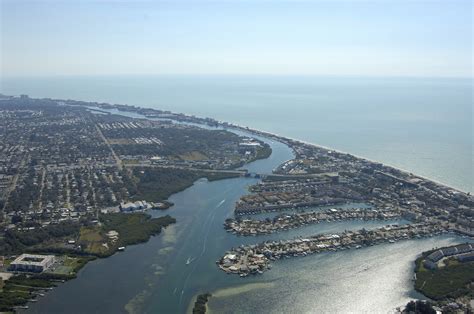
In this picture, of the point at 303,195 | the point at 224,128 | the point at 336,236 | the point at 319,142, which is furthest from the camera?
the point at 224,128

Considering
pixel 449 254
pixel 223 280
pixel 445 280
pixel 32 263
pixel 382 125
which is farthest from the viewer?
pixel 382 125

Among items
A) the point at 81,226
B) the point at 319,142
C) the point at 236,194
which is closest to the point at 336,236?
the point at 236,194

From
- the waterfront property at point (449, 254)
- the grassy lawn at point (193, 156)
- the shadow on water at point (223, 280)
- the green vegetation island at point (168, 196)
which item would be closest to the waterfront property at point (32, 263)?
the green vegetation island at point (168, 196)

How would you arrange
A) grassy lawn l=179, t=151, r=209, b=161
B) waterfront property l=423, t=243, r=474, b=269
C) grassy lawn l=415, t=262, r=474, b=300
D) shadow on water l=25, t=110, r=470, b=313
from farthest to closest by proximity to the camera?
grassy lawn l=179, t=151, r=209, b=161
waterfront property l=423, t=243, r=474, b=269
grassy lawn l=415, t=262, r=474, b=300
shadow on water l=25, t=110, r=470, b=313

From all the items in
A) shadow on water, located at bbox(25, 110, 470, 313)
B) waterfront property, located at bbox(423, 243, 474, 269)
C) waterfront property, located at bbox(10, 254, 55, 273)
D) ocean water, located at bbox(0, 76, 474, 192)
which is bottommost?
shadow on water, located at bbox(25, 110, 470, 313)

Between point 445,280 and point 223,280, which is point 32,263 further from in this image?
point 445,280

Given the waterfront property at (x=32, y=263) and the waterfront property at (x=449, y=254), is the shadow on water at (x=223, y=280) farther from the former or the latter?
the waterfront property at (x=32, y=263)

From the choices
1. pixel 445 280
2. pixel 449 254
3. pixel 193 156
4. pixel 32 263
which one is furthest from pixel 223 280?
pixel 193 156

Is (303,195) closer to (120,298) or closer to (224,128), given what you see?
(120,298)

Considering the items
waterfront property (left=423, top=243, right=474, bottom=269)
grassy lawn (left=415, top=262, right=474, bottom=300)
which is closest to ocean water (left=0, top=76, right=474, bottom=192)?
waterfront property (left=423, top=243, right=474, bottom=269)

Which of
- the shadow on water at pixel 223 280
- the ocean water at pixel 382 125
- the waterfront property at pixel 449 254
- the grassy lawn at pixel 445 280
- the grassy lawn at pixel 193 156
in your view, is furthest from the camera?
the grassy lawn at pixel 193 156

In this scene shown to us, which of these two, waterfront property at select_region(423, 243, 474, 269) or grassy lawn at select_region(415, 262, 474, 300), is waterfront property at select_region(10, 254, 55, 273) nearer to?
grassy lawn at select_region(415, 262, 474, 300)
